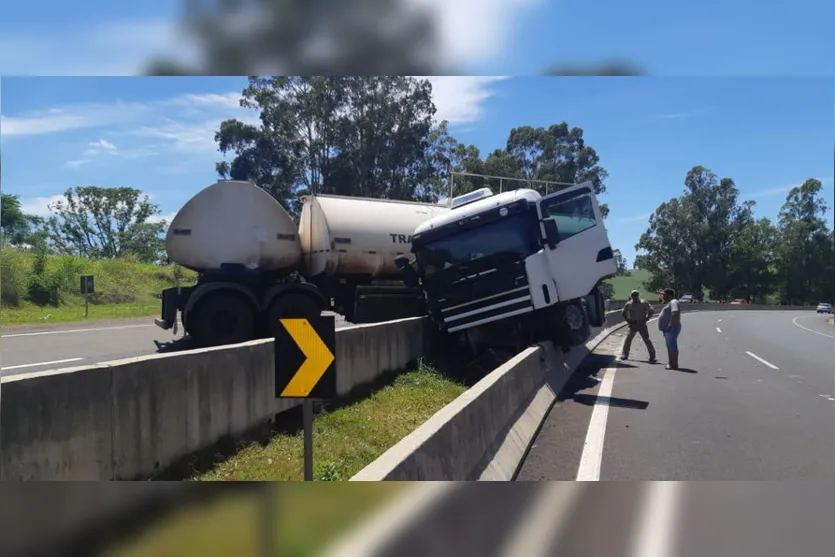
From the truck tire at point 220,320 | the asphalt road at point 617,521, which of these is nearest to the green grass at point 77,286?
the truck tire at point 220,320

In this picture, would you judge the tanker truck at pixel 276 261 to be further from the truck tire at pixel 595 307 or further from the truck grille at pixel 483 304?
the truck tire at pixel 595 307

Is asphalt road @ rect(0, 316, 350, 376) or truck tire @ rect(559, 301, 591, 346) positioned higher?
truck tire @ rect(559, 301, 591, 346)

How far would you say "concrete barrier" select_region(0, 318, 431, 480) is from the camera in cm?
496

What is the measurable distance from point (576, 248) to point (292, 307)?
542 centimetres

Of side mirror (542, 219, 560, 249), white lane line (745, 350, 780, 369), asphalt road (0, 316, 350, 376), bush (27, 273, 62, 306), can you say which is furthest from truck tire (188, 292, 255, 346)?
white lane line (745, 350, 780, 369)

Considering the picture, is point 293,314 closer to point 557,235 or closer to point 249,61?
point 557,235

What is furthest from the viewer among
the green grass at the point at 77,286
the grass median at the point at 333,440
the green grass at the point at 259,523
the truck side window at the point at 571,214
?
the truck side window at the point at 571,214

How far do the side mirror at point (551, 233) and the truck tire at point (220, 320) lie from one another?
5.56m

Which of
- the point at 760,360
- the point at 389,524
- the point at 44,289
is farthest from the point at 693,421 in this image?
the point at 44,289

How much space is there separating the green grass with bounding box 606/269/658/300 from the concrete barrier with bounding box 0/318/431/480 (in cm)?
556

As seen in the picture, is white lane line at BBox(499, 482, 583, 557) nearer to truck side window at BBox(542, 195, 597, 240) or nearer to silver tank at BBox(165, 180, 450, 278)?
truck side window at BBox(542, 195, 597, 240)

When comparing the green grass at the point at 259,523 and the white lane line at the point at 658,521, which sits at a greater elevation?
the green grass at the point at 259,523

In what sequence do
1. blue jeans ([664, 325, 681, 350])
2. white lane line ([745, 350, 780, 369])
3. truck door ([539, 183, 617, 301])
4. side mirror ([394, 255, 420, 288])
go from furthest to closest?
1. white lane line ([745, 350, 780, 369])
2. side mirror ([394, 255, 420, 288])
3. truck door ([539, 183, 617, 301])
4. blue jeans ([664, 325, 681, 350])

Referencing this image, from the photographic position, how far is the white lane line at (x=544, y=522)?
5406 mm
